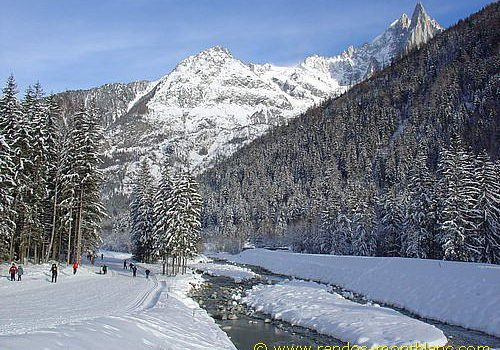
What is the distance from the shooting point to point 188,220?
4909cm

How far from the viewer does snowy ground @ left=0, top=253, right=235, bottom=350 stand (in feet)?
32.3

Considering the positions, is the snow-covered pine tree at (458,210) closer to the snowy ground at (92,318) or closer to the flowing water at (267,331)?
the flowing water at (267,331)

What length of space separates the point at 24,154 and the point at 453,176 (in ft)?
137

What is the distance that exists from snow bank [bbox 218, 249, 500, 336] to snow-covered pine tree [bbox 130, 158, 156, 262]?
29200mm

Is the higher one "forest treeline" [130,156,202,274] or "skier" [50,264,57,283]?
"forest treeline" [130,156,202,274]

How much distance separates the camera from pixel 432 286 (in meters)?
27.0

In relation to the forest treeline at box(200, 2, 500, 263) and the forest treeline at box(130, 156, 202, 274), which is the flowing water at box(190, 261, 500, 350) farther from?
the forest treeline at box(200, 2, 500, 263)

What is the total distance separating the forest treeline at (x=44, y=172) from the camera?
3391 centimetres

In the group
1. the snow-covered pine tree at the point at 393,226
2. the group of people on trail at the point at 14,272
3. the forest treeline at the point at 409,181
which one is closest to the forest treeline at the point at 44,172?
the group of people on trail at the point at 14,272

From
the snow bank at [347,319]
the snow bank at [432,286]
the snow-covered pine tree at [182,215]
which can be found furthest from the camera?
the snow-covered pine tree at [182,215]

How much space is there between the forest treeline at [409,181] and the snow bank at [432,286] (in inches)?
331

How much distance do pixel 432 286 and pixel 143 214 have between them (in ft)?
150

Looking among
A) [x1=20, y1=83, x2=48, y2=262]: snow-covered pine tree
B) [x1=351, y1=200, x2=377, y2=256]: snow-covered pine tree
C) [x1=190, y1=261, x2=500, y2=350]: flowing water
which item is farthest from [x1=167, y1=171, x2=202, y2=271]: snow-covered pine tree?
[x1=351, y1=200, x2=377, y2=256]: snow-covered pine tree

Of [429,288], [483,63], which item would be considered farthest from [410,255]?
[483,63]
